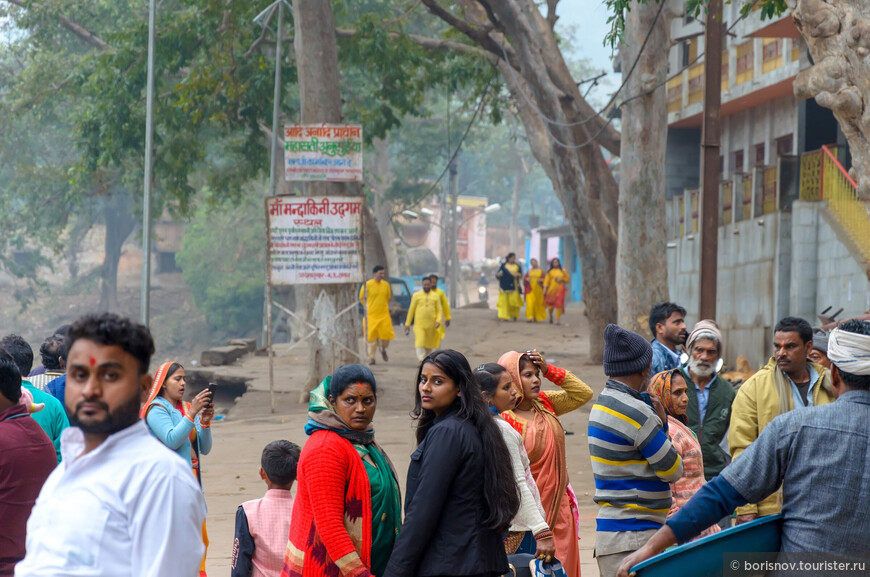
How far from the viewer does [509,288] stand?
91.0ft

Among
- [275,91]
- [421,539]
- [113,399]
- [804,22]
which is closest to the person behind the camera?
[113,399]

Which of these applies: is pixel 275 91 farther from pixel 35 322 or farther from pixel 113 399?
pixel 35 322

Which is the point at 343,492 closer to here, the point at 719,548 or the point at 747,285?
the point at 719,548

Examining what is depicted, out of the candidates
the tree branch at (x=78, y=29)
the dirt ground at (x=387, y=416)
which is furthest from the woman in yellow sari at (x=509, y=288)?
the tree branch at (x=78, y=29)

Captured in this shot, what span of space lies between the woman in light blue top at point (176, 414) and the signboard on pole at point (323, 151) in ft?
30.8

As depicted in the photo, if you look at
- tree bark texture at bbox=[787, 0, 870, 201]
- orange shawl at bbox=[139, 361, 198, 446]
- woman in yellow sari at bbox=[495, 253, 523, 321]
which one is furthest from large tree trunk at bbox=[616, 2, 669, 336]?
orange shawl at bbox=[139, 361, 198, 446]

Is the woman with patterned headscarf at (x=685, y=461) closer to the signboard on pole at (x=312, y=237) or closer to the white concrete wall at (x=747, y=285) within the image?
the signboard on pole at (x=312, y=237)

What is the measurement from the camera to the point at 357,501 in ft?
12.9

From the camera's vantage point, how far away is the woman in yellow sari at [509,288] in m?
27.3

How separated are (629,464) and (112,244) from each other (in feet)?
155

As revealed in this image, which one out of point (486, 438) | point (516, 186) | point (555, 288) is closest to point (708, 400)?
point (486, 438)

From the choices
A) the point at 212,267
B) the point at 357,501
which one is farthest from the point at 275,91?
the point at 212,267

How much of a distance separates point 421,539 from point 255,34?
19099mm

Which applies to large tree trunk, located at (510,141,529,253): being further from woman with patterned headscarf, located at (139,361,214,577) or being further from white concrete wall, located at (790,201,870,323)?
woman with patterned headscarf, located at (139,361,214,577)
